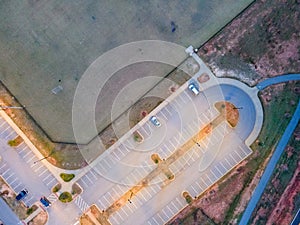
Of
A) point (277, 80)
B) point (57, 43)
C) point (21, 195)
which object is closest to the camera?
point (21, 195)

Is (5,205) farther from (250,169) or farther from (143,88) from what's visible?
(250,169)

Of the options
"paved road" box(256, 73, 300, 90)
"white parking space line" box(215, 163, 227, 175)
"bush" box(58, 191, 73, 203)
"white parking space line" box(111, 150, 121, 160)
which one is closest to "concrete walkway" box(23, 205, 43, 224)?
"bush" box(58, 191, 73, 203)

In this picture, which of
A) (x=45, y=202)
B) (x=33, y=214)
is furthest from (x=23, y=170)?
(x=33, y=214)

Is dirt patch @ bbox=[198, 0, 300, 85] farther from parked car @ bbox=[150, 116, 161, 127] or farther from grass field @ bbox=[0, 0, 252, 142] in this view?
parked car @ bbox=[150, 116, 161, 127]

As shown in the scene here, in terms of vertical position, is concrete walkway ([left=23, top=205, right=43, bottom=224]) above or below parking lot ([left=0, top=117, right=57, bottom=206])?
below

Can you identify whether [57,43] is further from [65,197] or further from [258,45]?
[258,45]

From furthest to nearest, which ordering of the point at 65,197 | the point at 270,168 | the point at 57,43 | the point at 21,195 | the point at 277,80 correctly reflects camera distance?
1. the point at 277,80
2. the point at 57,43
3. the point at 21,195
4. the point at 65,197
5. the point at 270,168

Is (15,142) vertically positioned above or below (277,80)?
above
